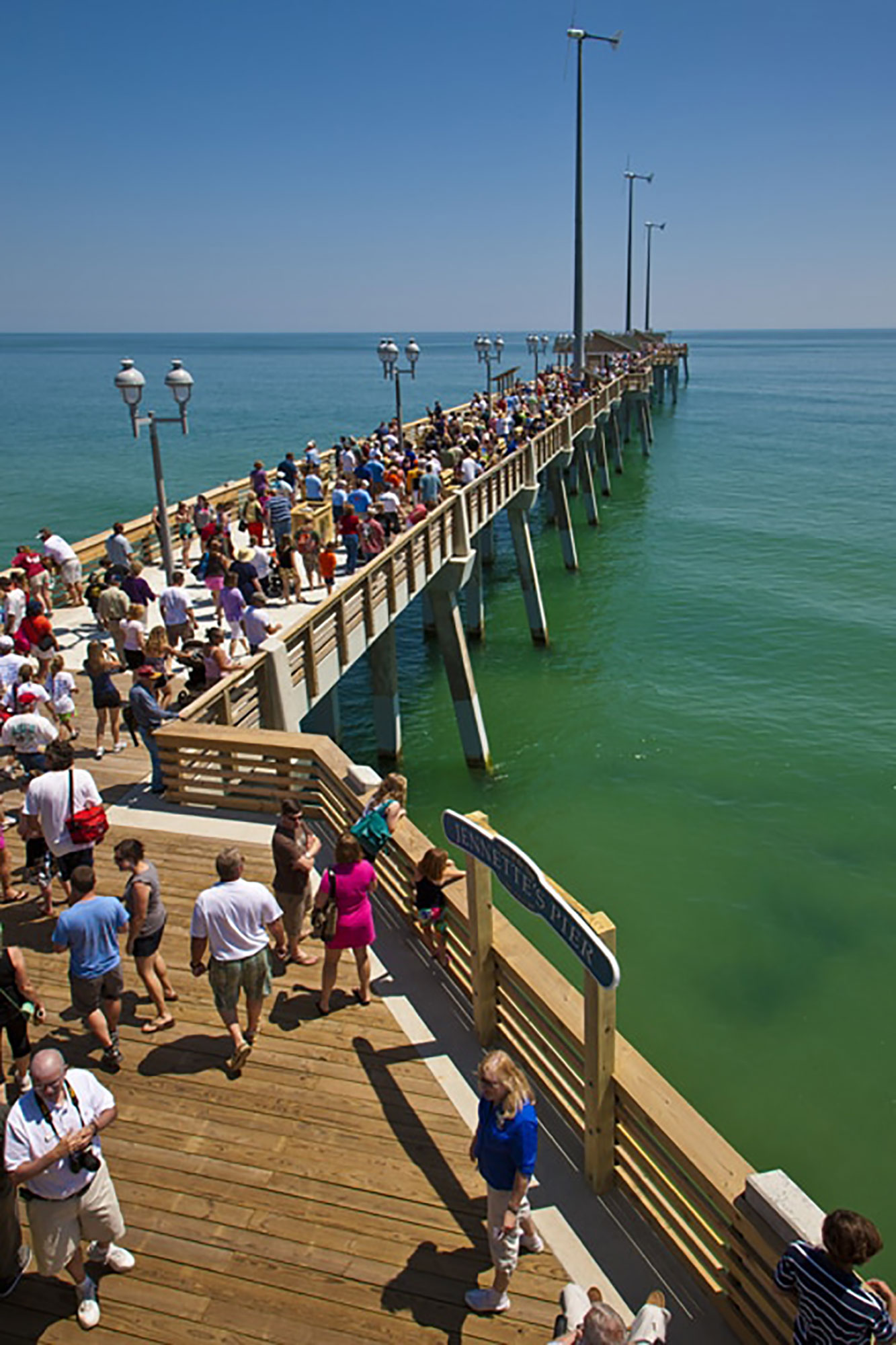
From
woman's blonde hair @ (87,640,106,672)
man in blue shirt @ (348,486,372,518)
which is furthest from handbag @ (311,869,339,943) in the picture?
man in blue shirt @ (348,486,372,518)

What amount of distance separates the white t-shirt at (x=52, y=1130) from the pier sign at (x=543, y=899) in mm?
1958

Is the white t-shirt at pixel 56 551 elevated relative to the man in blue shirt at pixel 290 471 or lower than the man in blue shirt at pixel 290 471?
lower

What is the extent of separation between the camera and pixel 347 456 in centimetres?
2106

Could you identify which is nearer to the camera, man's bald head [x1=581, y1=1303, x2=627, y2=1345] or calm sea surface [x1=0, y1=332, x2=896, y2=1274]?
man's bald head [x1=581, y1=1303, x2=627, y2=1345]

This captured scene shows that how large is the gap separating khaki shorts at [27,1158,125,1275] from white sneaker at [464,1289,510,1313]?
5.12ft

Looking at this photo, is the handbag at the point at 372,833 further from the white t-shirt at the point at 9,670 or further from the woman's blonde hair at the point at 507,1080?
the white t-shirt at the point at 9,670

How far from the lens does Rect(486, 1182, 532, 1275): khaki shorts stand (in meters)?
4.04

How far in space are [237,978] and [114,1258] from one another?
1458 millimetres

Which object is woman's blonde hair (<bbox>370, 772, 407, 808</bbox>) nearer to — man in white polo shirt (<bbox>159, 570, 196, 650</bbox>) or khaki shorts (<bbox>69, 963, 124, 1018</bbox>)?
khaki shorts (<bbox>69, 963, 124, 1018</bbox>)

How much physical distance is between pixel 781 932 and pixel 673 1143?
28.8ft

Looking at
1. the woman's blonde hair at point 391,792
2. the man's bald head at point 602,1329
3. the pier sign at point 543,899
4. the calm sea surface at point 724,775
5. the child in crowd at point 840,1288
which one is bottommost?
the calm sea surface at point 724,775

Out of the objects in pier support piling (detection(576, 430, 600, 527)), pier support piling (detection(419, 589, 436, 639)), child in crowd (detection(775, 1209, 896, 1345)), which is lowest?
pier support piling (detection(419, 589, 436, 639))

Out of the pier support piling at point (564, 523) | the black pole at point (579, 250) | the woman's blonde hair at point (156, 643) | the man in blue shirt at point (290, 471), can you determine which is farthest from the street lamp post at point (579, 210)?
the woman's blonde hair at point (156, 643)

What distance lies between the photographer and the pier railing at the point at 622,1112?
3.77m
